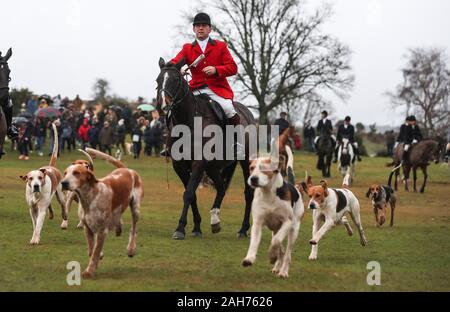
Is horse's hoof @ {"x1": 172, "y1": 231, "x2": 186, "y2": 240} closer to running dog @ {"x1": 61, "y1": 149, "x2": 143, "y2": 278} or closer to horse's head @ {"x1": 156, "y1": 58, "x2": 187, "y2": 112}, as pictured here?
horse's head @ {"x1": 156, "y1": 58, "x2": 187, "y2": 112}

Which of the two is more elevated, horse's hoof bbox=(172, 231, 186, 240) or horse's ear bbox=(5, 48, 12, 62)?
horse's ear bbox=(5, 48, 12, 62)

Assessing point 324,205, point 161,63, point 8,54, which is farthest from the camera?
point 8,54

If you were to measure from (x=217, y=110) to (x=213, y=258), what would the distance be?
332cm

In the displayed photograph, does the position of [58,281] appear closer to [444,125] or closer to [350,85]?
[350,85]

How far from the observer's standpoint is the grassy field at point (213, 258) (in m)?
9.09

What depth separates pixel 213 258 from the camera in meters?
11.1

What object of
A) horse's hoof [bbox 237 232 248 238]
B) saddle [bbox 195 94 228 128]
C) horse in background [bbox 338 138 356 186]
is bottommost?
horse's hoof [bbox 237 232 248 238]

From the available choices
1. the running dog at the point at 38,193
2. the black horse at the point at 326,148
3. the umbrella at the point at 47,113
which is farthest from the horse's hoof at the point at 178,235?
the umbrella at the point at 47,113

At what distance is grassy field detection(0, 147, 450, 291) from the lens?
9.09m

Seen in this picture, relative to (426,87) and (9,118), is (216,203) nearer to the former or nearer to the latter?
(9,118)

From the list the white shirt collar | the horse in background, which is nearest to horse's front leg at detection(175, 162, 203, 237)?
the white shirt collar

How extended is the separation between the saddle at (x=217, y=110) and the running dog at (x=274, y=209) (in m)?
4.05

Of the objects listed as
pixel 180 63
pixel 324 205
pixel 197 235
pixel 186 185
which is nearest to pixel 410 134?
pixel 186 185

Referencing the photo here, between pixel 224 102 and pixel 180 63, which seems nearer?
pixel 180 63
